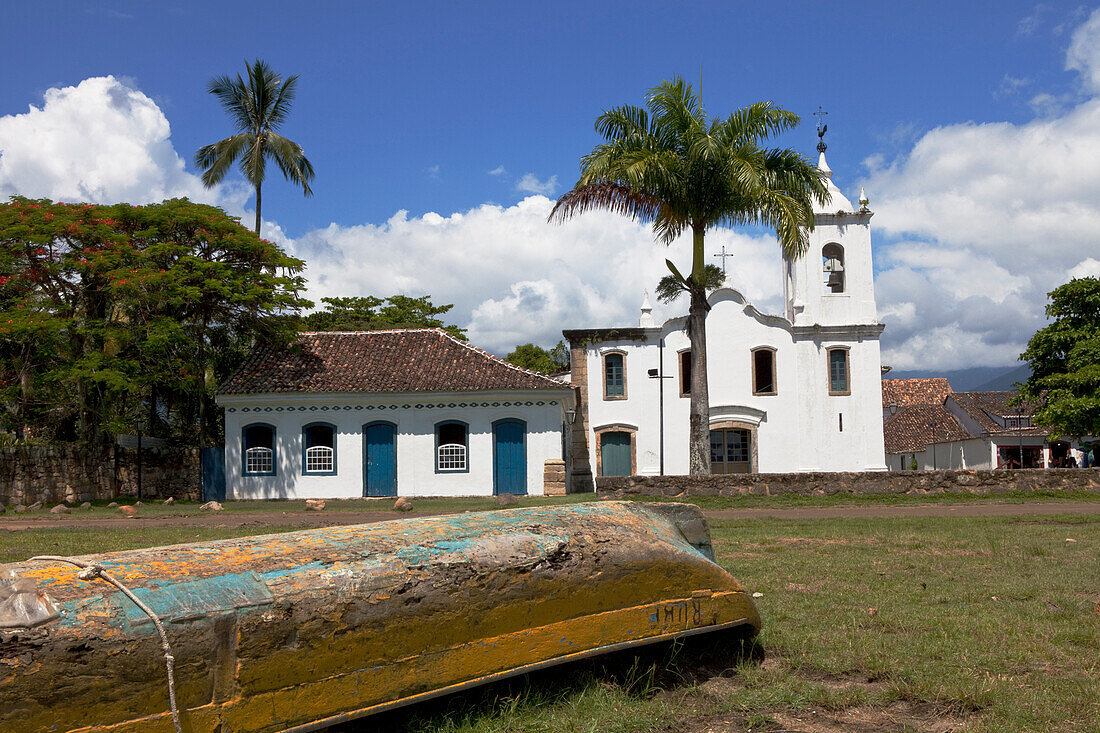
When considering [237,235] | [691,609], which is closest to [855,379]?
[237,235]

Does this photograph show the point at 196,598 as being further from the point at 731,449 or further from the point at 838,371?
the point at 838,371

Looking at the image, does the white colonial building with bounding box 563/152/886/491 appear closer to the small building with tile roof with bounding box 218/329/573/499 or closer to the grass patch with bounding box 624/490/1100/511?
the small building with tile roof with bounding box 218/329/573/499

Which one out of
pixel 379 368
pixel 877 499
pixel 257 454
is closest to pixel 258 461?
pixel 257 454

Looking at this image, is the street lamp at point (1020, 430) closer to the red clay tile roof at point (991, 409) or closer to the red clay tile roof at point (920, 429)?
the red clay tile roof at point (991, 409)

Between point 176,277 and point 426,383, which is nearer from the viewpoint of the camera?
point 176,277

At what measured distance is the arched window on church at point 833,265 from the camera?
30.2 metres

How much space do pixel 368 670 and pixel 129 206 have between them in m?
23.4

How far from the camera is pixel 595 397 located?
1196 inches

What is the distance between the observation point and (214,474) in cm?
2486

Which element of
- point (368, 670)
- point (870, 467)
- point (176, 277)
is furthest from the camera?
point (870, 467)

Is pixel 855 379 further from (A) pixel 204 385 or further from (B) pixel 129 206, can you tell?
(B) pixel 129 206

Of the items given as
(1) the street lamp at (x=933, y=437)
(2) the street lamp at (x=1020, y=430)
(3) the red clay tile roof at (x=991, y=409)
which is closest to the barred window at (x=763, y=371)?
(3) the red clay tile roof at (x=991, y=409)

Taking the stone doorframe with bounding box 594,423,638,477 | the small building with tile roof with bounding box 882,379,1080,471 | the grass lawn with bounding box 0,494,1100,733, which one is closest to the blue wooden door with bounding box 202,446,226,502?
the stone doorframe with bounding box 594,423,638,477

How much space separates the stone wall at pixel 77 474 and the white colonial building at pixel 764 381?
44.6ft
